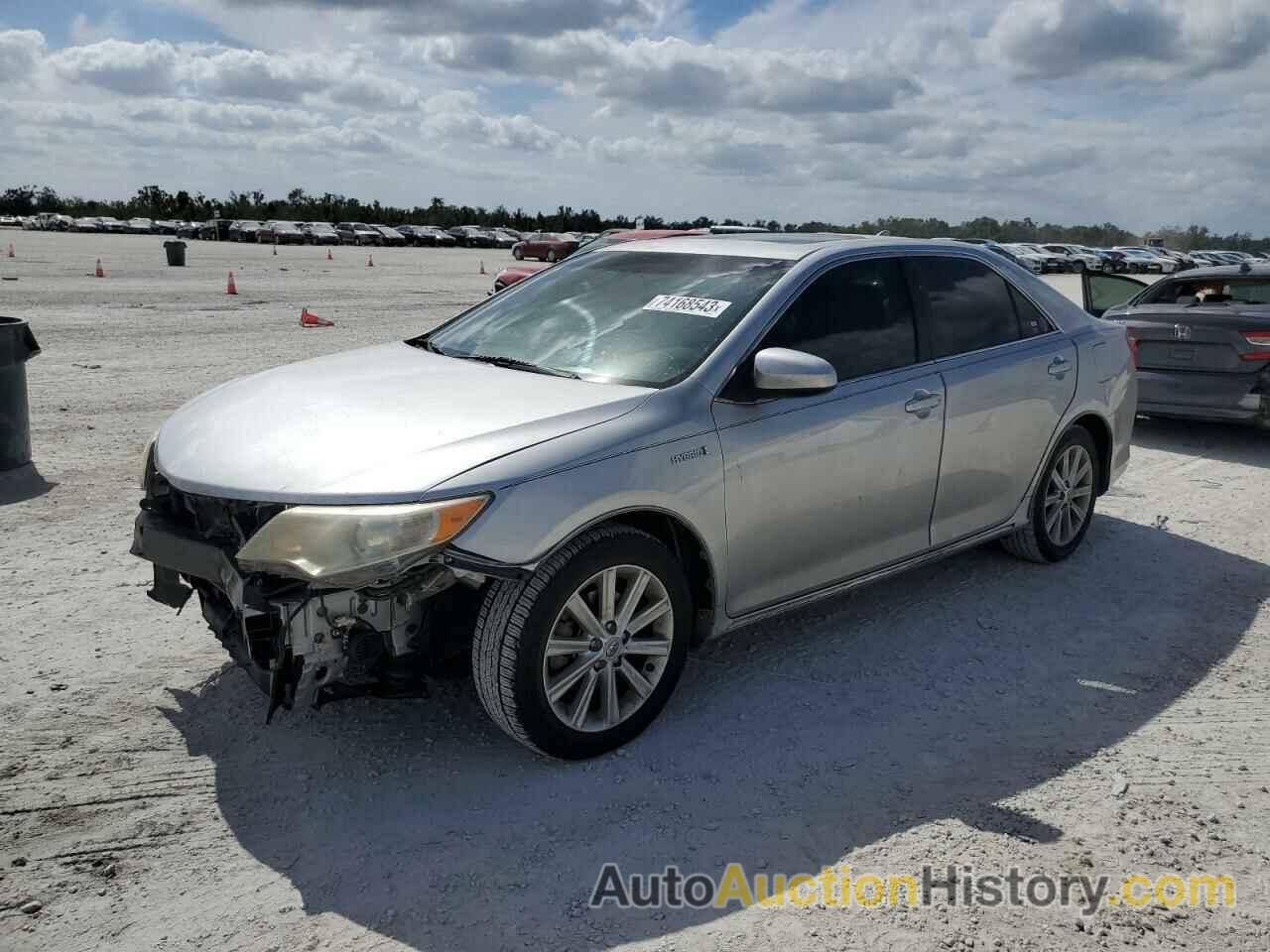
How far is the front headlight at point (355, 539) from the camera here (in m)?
3.24

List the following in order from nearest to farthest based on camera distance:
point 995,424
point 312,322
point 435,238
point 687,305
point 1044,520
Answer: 1. point 687,305
2. point 995,424
3. point 1044,520
4. point 312,322
5. point 435,238

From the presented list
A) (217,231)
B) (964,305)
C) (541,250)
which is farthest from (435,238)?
(964,305)

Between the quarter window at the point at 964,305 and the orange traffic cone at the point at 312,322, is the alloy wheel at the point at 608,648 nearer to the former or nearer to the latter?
the quarter window at the point at 964,305

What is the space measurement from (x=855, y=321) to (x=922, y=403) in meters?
0.46

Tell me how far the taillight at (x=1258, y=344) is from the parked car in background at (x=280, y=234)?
2313 inches

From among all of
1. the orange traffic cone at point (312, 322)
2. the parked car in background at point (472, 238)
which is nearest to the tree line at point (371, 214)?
the parked car in background at point (472, 238)

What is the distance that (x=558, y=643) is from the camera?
11.7ft

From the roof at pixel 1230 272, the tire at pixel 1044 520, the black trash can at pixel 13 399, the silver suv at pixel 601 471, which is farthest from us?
the roof at pixel 1230 272

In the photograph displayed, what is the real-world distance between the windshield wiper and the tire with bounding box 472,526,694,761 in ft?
2.74

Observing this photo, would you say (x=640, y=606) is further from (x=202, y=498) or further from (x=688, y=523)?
(x=202, y=498)

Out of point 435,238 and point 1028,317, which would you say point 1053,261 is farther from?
point 1028,317

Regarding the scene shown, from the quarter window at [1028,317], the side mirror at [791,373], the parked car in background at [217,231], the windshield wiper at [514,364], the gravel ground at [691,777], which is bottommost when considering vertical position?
the gravel ground at [691,777]

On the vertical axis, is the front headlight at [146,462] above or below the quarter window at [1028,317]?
below

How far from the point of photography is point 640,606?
384 cm
